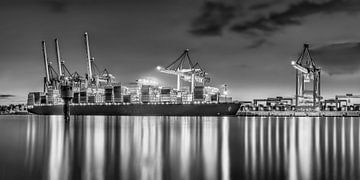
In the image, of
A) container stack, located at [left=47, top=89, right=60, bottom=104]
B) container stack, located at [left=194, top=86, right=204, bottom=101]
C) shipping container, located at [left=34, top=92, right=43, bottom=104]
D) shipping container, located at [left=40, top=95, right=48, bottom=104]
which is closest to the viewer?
container stack, located at [left=194, top=86, right=204, bottom=101]

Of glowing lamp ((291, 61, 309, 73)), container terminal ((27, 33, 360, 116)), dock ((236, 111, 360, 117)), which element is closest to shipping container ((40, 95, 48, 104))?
container terminal ((27, 33, 360, 116))

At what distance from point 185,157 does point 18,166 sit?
5105 millimetres

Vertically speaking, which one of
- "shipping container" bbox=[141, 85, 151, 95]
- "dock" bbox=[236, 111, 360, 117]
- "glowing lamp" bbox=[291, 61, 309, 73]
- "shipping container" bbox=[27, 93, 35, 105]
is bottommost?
"dock" bbox=[236, 111, 360, 117]

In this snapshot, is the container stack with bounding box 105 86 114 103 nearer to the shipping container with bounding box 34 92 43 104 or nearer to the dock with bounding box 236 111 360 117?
the shipping container with bounding box 34 92 43 104

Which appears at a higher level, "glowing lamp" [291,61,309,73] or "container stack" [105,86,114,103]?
"glowing lamp" [291,61,309,73]

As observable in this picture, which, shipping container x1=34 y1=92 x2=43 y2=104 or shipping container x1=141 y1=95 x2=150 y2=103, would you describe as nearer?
shipping container x1=141 y1=95 x2=150 y2=103

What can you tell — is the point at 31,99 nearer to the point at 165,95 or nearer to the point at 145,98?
the point at 145,98

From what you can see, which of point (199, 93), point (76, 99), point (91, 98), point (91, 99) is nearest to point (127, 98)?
point (91, 99)

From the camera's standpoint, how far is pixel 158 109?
8750 centimetres

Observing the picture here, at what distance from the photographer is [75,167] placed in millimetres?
10352

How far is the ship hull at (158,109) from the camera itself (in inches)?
3339

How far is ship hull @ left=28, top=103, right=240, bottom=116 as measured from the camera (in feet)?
278

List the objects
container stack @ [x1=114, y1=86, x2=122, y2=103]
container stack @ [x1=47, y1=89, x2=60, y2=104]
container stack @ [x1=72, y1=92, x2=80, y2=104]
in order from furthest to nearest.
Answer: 1. container stack @ [x1=47, y1=89, x2=60, y2=104]
2. container stack @ [x1=72, y1=92, x2=80, y2=104]
3. container stack @ [x1=114, y1=86, x2=122, y2=103]

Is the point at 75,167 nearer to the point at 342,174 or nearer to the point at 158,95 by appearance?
the point at 342,174
